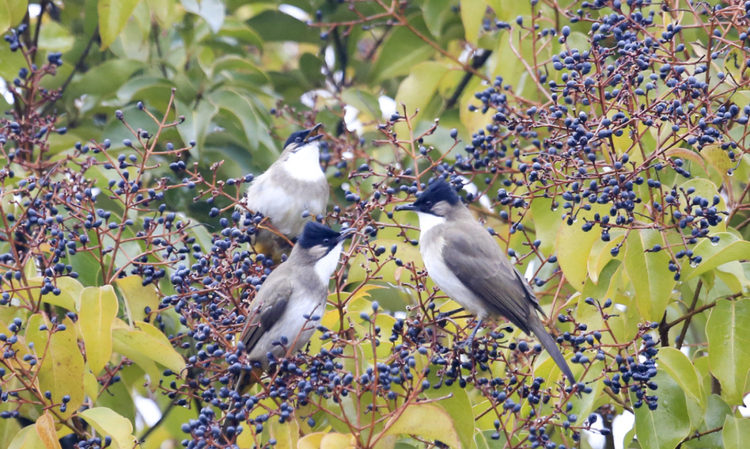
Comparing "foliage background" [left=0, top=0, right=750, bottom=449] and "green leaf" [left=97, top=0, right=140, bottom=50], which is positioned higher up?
"green leaf" [left=97, top=0, right=140, bottom=50]

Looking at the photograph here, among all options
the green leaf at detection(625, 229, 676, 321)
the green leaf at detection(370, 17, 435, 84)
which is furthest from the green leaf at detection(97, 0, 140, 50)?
the green leaf at detection(625, 229, 676, 321)

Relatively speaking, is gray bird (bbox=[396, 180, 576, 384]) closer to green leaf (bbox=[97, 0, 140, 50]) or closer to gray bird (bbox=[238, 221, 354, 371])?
gray bird (bbox=[238, 221, 354, 371])

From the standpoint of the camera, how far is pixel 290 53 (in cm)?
1024

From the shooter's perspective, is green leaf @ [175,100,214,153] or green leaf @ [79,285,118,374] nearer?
green leaf @ [79,285,118,374]

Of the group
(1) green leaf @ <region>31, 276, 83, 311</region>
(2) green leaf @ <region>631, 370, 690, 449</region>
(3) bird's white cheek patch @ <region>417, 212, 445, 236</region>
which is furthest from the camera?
(3) bird's white cheek patch @ <region>417, 212, 445, 236</region>

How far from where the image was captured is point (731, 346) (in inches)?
137

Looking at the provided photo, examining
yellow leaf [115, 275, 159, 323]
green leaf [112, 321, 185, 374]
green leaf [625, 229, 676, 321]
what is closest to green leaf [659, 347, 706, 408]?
green leaf [625, 229, 676, 321]

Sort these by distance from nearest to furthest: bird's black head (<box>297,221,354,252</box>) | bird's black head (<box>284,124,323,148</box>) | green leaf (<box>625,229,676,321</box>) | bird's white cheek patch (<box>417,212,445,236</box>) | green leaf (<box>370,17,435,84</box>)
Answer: green leaf (<box>625,229,676,321</box>)
bird's black head (<box>297,221,354,252</box>)
bird's white cheek patch (<box>417,212,445,236</box>)
bird's black head (<box>284,124,323,148</box>)
green leaf (<box>370,17,435,84</box>)

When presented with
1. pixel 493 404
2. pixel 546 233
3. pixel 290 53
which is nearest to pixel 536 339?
pixel 546 233

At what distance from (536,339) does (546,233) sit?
57 cm

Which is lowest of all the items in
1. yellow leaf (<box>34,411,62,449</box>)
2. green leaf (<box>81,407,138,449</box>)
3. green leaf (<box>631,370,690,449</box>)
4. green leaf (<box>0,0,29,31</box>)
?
green leaf (<box>81,407,138,449</box>)

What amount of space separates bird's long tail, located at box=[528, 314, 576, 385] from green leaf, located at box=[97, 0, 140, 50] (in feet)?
9.98

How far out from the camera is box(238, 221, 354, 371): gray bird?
423 centimetres

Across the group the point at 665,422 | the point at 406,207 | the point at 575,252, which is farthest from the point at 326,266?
the point at 665,422
